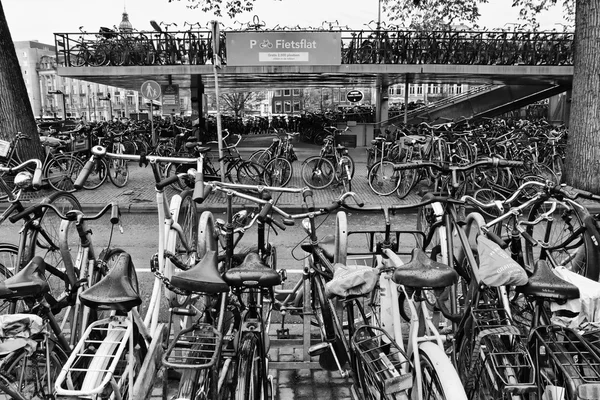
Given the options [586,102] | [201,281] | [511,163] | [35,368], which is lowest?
[35,368]

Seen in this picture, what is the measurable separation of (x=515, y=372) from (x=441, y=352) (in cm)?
44

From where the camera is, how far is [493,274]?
8.07 feet

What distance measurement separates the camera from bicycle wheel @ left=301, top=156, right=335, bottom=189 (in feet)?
35.5

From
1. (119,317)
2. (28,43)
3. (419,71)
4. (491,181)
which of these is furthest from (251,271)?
(28,43)

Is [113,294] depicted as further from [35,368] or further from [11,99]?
[11,99]

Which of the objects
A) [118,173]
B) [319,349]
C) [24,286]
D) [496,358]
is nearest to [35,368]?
[24,286]

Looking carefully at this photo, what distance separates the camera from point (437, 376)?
2.25 m

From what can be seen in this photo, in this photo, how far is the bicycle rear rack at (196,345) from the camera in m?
2.27

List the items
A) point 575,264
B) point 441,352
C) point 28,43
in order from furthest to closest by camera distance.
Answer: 1. point 28,43
2. point 575,264
3. point 441,352

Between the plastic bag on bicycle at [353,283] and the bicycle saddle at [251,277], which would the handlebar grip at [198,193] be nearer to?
the bicycle saddle at [251,277]

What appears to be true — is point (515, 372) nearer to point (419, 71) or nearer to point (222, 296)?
point (222, 296)

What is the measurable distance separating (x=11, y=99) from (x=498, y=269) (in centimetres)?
976

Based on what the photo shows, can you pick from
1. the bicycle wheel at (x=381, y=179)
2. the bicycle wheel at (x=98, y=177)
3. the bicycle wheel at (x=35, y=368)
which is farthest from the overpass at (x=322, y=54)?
the bicycle wheel at (x=35, y=368)

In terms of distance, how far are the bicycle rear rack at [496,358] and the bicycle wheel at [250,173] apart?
8124 millimetres
